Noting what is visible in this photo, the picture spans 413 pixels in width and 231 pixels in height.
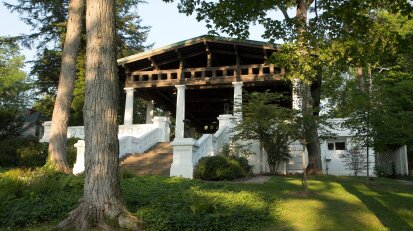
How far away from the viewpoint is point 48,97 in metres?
34.2

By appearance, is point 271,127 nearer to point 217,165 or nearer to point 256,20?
point 217,165

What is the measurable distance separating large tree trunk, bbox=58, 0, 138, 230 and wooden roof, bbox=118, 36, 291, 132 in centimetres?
1368

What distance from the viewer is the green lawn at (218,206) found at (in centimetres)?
842

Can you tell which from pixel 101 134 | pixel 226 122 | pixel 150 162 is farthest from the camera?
pixel 226 122

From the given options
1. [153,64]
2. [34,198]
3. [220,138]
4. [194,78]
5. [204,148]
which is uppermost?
[153,64]

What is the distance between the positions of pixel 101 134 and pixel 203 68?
16.1 m

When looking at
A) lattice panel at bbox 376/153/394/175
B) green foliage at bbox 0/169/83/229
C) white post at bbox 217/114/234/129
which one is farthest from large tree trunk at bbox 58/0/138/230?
lattice panel at bbox 376/153/394/175

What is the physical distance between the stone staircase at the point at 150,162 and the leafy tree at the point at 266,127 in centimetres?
310

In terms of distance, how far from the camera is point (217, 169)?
15.0 metres

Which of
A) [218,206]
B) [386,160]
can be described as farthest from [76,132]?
[386,160]

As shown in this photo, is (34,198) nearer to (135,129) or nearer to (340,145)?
(135,129)

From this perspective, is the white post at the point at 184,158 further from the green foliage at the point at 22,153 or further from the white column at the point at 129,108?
the white column at the point at 129,108

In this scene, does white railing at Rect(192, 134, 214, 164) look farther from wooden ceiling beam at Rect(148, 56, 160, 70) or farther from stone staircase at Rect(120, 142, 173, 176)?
wooden ceiling beam at Rect(148, 56, 160, 70)

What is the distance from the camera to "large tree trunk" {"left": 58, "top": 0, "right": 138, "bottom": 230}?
7848mm
